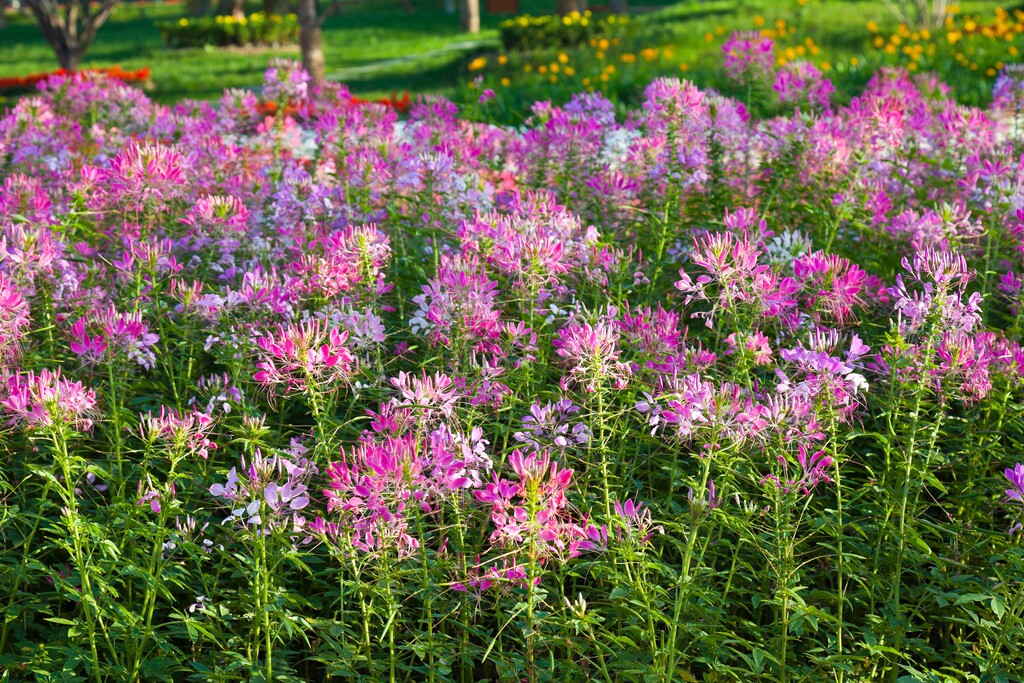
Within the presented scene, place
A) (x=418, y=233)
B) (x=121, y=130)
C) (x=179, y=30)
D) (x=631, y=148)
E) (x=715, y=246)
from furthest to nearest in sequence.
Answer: (x=179, y=30), (x=121, y=130), (x=631, y=148), (x=418, y=233), (x=715, y=246)

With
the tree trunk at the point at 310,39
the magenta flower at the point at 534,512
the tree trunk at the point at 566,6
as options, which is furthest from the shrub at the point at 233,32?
the magenta flower at the point at 534,512

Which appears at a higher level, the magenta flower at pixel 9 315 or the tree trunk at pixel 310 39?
the tree trunk at pixel 310 39

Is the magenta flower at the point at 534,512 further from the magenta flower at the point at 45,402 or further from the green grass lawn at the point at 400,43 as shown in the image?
the green grass lawn at the point at 400,43

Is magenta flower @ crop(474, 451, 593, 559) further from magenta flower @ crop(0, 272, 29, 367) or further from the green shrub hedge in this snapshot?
the green shrub hedge

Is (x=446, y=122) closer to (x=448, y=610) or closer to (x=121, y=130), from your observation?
(x=121, y=130)

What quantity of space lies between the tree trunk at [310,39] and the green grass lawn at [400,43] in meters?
1.82

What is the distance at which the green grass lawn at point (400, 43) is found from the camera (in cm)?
1605

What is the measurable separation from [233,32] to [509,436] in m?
22.5

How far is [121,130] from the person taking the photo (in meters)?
6.26

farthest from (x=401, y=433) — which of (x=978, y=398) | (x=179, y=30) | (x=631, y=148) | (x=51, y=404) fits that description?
(x=179, y=30)

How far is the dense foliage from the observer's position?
8.09ft

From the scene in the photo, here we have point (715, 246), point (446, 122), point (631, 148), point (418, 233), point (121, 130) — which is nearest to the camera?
point (715, 246)

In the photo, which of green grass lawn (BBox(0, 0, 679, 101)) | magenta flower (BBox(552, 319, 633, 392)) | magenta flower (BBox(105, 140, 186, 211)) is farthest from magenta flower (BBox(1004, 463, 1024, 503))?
green grass lawn (BBox(0, 0, 679, 101))

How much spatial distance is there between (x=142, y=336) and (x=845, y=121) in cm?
326
